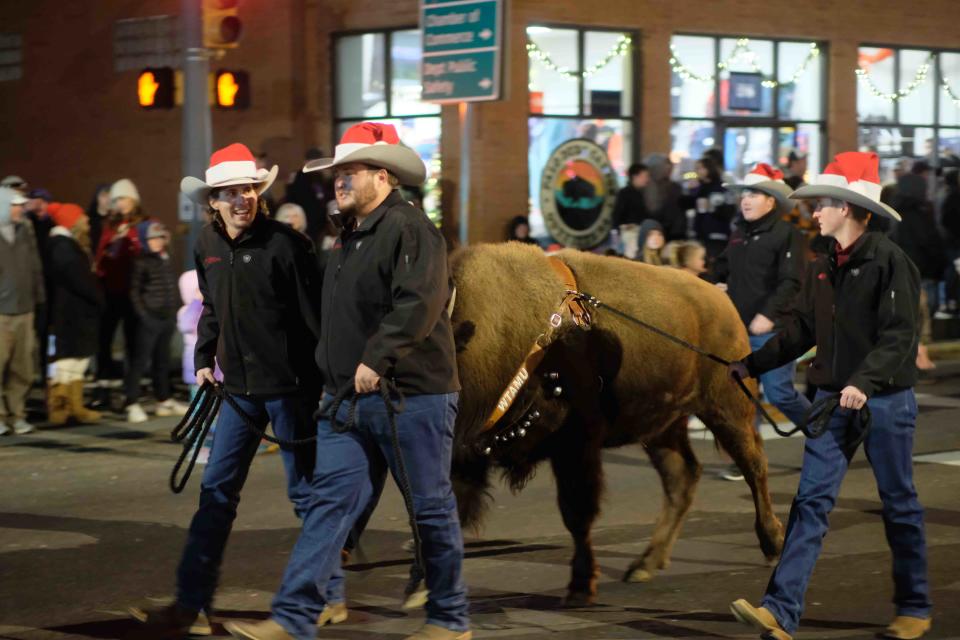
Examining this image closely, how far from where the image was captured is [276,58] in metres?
20.5

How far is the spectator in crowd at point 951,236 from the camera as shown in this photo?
1952cm

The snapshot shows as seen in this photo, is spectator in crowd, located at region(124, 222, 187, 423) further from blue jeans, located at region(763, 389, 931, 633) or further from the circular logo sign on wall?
blue jeans, located at region(763, 389, 931, 633)

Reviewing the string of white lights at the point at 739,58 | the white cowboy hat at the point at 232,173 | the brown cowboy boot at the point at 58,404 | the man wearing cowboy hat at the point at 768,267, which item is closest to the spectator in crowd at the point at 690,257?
the man wearing cowboy hat at the point at 768,267

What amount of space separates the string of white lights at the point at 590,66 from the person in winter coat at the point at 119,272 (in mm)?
7125

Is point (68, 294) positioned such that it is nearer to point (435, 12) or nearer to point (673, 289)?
point (435, 12)

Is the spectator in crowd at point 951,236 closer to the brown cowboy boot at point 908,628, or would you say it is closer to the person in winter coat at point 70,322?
the person in winter coat at point 70,322

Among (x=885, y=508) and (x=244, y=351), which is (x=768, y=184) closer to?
(x=885, y=508)

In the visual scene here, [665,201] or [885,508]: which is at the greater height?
[665,201]

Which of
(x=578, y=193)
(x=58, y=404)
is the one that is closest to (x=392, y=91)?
(x=578, y=193)

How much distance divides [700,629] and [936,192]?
1778cm

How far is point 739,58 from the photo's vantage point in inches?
852

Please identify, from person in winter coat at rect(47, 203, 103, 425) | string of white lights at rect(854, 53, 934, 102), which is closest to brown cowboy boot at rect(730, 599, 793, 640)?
person in winter coat at rect(47, 203, 103, 425)

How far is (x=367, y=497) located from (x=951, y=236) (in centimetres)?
1527

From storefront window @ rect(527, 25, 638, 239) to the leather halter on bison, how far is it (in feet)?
37.4
